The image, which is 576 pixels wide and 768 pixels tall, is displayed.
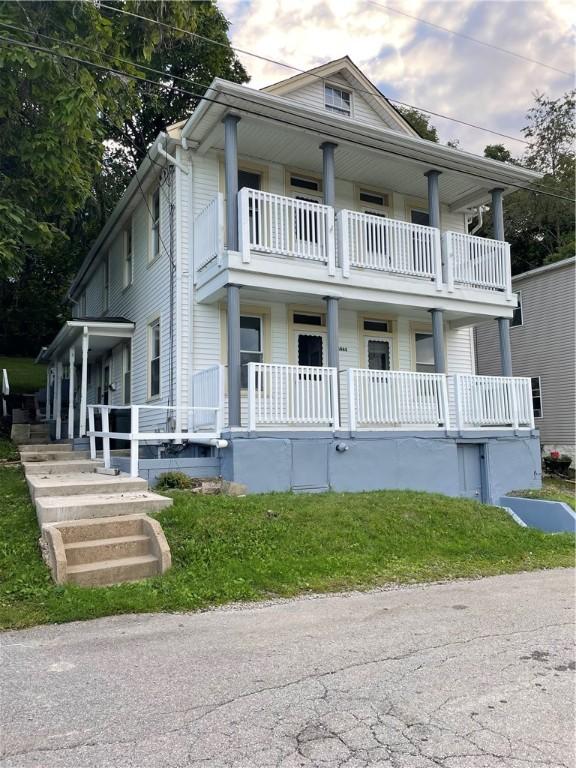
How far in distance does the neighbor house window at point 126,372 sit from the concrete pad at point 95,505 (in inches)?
282

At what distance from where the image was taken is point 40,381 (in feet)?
94.0

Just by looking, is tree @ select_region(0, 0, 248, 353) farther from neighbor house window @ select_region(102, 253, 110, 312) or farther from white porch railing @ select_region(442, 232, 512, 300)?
white porch railing @ select_region(442, 232, 512, 300)

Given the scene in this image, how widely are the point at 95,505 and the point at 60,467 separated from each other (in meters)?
3.66

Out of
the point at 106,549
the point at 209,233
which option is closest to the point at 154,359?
the point at 209,233

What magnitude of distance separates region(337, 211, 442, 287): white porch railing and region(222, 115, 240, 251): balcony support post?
2.15 meters

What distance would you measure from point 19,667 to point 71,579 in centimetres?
162

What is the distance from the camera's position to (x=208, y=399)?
10.4 m

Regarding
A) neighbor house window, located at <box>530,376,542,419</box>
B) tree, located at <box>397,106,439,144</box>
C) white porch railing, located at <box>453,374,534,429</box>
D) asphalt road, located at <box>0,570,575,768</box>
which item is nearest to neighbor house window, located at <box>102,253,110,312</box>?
white porch railing, located at <box>453,374,534,429</box>

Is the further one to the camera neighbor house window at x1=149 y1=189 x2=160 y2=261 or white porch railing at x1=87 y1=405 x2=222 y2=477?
neighbor house window at x1=149 y1=189 x2=160 y2=261

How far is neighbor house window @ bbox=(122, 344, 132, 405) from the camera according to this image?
14727mm

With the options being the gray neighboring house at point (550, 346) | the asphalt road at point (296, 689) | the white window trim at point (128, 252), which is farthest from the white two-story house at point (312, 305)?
the gray neighboring house at point (550, 346)

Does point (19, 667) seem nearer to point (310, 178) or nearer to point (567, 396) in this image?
point (310, 178)

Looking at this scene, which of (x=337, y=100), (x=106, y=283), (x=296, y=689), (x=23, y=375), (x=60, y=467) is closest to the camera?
(x=296, y=689)

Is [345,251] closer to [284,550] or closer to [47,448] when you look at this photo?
[284,550]
